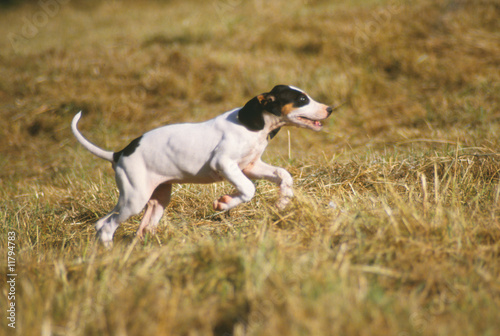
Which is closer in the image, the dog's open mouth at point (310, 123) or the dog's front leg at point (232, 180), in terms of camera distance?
the dog's front leg at point (232, 180)

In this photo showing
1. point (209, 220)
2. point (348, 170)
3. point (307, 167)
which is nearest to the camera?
point (209, 220)

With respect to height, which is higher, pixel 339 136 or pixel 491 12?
pixel 491 12

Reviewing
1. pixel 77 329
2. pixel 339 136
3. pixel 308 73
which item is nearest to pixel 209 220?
pixel 77 329

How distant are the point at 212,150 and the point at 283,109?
547 millimetres

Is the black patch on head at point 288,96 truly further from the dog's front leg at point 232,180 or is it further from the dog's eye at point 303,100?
the dog's front leg at point 232,180

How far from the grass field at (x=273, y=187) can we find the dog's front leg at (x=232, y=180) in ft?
0.72

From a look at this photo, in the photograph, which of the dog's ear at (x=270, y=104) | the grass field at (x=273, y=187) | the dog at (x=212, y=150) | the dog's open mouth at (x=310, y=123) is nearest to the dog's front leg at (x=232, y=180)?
the dog at (x=212, y=150)

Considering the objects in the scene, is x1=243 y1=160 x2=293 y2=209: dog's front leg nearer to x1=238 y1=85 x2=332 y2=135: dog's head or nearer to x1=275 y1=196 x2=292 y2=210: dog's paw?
x1=275 y1=196 x2=292 y2=210: dog's paw

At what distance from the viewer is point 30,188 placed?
473 centimetres

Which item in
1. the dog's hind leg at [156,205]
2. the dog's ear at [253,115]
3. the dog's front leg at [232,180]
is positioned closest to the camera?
the dog's front leg at [232,180]

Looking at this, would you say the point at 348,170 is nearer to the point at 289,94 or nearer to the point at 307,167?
the point at 307,167

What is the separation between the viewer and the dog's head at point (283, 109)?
2805 mm

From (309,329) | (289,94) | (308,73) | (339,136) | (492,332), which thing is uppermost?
(289,94)

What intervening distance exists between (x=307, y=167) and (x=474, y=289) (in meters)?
2.37
